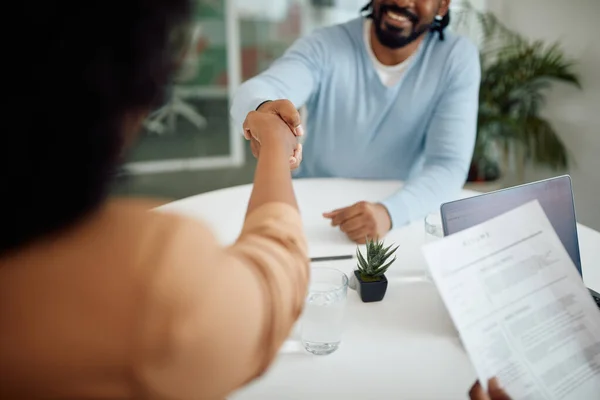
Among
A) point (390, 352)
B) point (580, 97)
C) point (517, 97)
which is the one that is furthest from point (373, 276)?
point (517, 97)

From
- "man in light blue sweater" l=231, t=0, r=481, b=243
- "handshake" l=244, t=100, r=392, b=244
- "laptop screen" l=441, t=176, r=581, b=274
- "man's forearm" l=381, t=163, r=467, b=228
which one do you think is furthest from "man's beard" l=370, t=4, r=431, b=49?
"laptop screen" l=441, t=176, r=581, b=274

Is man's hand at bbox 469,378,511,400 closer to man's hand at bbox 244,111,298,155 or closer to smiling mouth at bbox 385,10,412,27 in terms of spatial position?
man's hand at bbox 244,111,298,155

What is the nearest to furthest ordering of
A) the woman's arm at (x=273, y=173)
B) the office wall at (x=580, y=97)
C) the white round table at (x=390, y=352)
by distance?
the woman's arm at (x=273, y=173), the white round table at (x=390, y=352), the office wall at (x=580, y=97)

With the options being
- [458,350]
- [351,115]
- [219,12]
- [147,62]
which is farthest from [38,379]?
[219,12]

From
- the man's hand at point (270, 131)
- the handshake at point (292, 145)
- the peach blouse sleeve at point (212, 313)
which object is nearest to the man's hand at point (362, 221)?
the handshake at point (292, 145)

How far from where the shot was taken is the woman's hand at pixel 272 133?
0.84 meters

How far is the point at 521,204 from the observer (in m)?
0.91

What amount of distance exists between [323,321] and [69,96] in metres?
0.58

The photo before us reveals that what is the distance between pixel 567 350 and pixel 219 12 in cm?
451

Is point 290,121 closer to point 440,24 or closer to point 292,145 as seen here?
point 292,145

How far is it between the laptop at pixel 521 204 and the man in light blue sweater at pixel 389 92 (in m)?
0.63

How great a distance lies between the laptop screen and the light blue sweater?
24.8 inches

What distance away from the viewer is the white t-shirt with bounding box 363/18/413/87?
190cm

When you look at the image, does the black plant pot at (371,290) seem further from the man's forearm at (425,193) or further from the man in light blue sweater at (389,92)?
the man in light blue sweater at (389,92)
